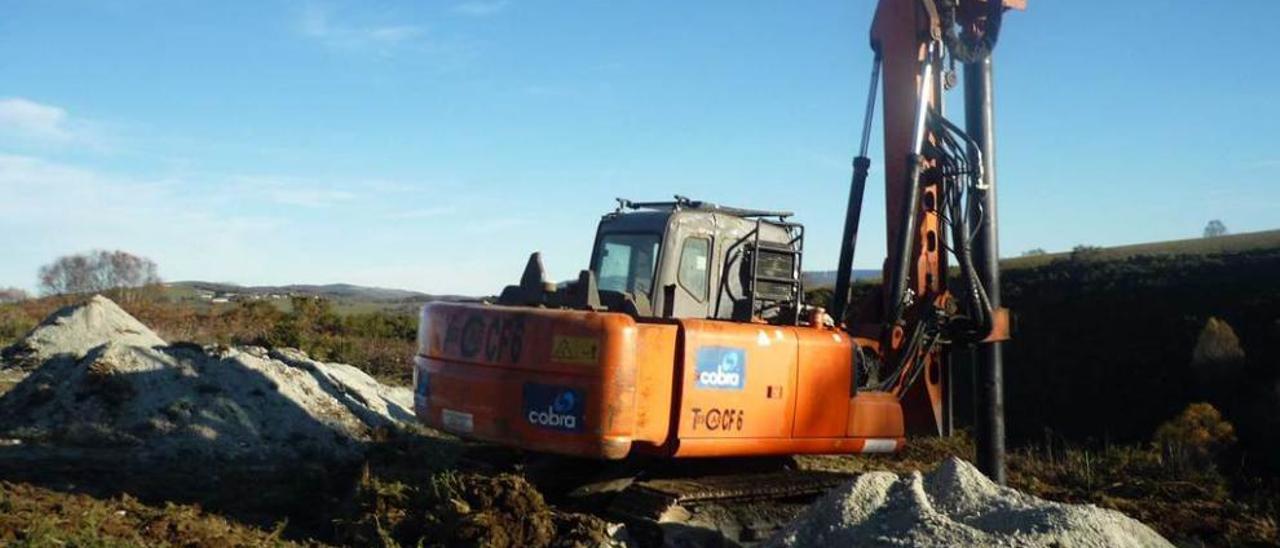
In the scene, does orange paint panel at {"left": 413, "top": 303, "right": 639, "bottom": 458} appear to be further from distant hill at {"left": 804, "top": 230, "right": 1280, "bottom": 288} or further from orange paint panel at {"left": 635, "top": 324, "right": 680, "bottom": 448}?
distant hill at {"left": 804, "top": 230, "right": 1280, "bottom": 288}

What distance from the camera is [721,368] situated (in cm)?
805

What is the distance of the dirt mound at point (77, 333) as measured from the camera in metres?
17.7

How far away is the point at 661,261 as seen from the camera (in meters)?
9.04

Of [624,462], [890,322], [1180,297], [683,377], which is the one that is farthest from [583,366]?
[1180,297]

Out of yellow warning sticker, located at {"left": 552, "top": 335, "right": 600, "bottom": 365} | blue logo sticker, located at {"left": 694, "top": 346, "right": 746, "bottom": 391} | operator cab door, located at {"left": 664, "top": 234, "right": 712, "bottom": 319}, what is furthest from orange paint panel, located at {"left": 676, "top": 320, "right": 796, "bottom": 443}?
operator cab door, located at {"left": 664, "top": 234, "right": 712, "bottom": 319}

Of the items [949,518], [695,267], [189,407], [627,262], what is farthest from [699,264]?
[189,407]

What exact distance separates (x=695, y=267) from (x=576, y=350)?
1786 mm

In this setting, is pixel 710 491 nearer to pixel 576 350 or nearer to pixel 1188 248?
→ pixel 576 350

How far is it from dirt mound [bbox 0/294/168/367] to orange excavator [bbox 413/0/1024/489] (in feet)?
35.4

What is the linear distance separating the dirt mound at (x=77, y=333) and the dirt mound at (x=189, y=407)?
16.0 feet

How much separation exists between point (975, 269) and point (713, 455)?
286 centimetres

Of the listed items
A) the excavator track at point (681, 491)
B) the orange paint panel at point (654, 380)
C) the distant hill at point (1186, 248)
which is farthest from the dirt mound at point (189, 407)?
the distant hill at point (1186, 248)

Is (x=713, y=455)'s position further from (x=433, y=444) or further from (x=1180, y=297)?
(x=1180, y=297)

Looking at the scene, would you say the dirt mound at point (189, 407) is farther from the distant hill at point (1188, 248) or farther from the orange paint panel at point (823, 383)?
the distant hill at point (1188, 248)
